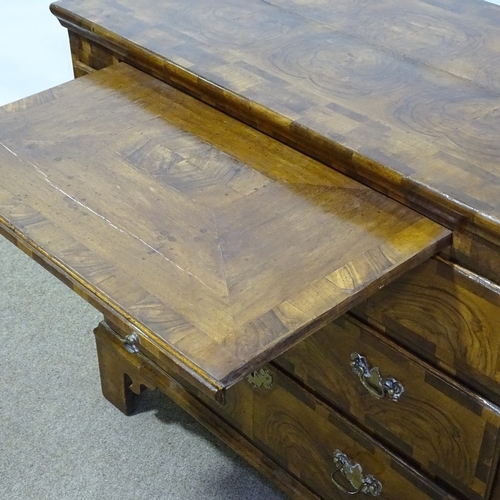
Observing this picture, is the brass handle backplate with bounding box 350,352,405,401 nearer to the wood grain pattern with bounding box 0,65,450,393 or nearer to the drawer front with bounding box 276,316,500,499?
the drawer front with bounding box 276,316,500,499

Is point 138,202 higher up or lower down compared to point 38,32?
higher up

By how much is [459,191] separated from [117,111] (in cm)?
48

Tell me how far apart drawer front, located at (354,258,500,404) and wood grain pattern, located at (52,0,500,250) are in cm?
8

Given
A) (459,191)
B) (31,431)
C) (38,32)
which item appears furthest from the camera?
(38,32)

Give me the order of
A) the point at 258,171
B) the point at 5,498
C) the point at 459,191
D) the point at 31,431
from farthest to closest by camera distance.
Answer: the point at 31,431 < the point at 5,498 < the point at 258,171 < the point at 459,191

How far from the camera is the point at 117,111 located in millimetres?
1119

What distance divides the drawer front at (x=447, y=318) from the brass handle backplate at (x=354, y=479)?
25 centimetres

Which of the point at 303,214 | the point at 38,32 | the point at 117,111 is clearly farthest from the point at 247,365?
the point at 38,32

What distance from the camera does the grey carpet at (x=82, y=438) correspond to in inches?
55.7

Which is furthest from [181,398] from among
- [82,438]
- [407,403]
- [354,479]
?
[407,403]

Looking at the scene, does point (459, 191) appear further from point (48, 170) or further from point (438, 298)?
point (48, 170)

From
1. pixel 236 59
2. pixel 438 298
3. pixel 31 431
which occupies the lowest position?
pixel 31 431

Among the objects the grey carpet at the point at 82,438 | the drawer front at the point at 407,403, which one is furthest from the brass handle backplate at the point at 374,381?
the grey carpet at the point at 82,438

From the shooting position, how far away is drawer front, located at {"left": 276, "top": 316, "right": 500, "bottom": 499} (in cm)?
101
